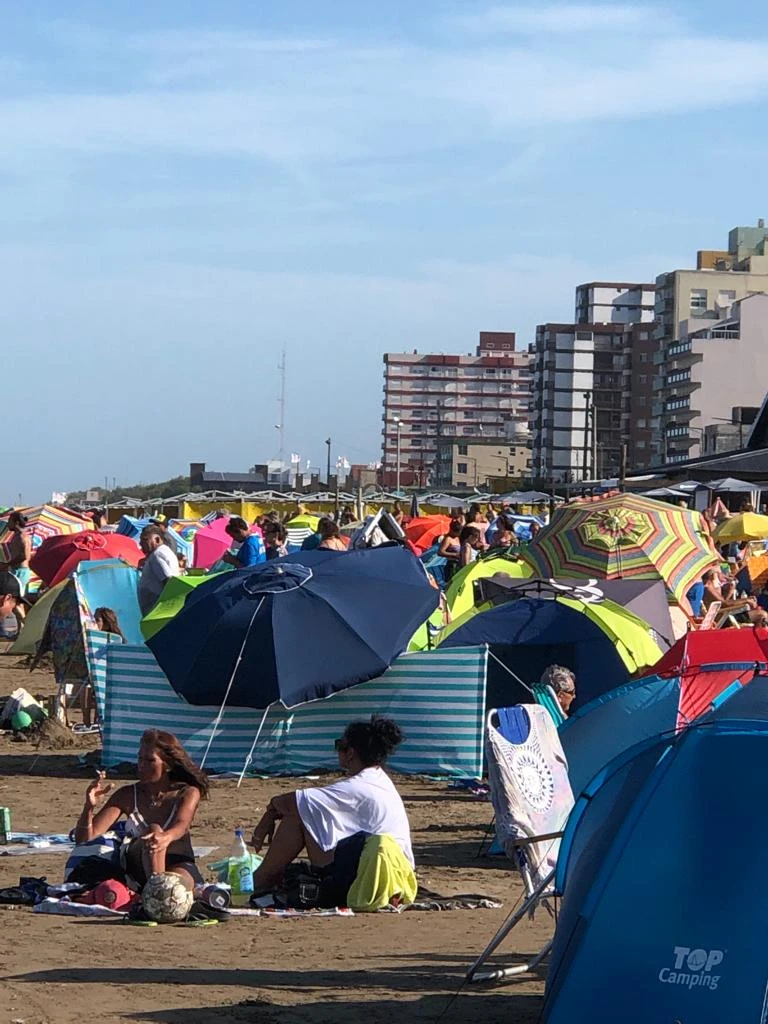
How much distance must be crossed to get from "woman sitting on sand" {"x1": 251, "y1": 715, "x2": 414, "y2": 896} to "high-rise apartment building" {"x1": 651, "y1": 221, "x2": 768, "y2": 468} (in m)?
115

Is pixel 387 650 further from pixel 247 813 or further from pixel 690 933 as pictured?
pixel 690 933

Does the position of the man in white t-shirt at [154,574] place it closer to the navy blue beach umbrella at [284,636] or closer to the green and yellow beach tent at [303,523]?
the navy blue beach umbrella at [284,636]

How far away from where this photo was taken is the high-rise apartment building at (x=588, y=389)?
A: 158375 millimetres

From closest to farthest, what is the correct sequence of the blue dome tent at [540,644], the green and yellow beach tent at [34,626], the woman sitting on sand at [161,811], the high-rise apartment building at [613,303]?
1. the woman sitting on sand at [161,811]
2. the blue dome tent at [540,644]
3. the green and yellow beach tent at [34,626]
4. the high-rise apartment building at [613,303]

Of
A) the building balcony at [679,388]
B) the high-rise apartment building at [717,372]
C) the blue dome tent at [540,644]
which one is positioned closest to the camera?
the blue dome tent at [540,644]

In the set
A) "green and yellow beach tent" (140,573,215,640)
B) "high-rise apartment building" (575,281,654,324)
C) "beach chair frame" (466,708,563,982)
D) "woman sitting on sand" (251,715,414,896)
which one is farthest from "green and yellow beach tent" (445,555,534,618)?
"high-rise apartment building" (575,281,654,324)

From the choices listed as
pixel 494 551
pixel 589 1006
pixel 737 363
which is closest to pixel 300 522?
pixel 494 551

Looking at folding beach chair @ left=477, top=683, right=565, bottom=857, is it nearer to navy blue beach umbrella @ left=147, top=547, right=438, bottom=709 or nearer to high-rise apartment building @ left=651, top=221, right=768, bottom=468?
navy blue beach umbrella @ left=147, top=547, right=438, bottom=709

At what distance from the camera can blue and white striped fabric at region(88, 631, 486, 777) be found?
12.3 meters

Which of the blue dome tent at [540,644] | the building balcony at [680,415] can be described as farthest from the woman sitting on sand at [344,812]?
the building balcony at [680,415]

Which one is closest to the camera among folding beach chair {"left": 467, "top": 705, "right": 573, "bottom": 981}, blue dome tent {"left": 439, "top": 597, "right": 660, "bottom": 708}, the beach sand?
the beach sand

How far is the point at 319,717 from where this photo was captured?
12.6 metres

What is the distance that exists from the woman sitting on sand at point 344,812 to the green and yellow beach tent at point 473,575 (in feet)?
21.8

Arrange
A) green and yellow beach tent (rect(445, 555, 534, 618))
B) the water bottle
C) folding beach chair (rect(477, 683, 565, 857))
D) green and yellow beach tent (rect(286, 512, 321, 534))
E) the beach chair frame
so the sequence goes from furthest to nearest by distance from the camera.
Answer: green and yellow beach tent (rect(286, 512, 321, 534)) → green and yellow beach tent (rect(445, 555, 534, 618)) → folding beach chair (rect(477, 683, 565, 857)) → the water bottle → the beach chair frame
